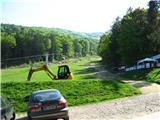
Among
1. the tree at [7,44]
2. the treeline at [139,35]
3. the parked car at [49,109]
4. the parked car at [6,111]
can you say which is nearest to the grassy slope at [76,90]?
the parked car at [49,109]

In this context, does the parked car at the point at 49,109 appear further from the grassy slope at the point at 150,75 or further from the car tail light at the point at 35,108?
the grassy slope at the point at 150,75

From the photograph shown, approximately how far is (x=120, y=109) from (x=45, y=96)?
5.71 metres

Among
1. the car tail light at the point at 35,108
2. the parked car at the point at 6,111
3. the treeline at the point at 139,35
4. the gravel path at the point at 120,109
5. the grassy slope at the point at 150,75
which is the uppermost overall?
the treeline at the point at 139,35

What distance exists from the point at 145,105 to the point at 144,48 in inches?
1867

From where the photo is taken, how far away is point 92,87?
30484 mm

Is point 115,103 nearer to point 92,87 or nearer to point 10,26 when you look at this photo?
point 92,87

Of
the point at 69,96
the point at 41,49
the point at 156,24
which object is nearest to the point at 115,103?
the point at 69,96

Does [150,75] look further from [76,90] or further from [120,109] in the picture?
[120,109]

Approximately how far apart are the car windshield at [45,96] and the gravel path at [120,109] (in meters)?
2.60

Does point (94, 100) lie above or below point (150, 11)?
below

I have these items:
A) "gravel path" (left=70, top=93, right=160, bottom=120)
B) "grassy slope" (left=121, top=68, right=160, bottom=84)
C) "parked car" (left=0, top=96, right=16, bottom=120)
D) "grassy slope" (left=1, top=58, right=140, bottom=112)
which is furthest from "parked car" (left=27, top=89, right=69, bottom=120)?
"grassy slope" (left=121, top=68, right=160, bottom=84)

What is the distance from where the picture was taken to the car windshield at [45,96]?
62.8ft

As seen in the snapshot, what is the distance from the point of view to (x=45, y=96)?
1945 cm

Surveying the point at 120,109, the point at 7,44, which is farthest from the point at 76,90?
the point at 7,44
